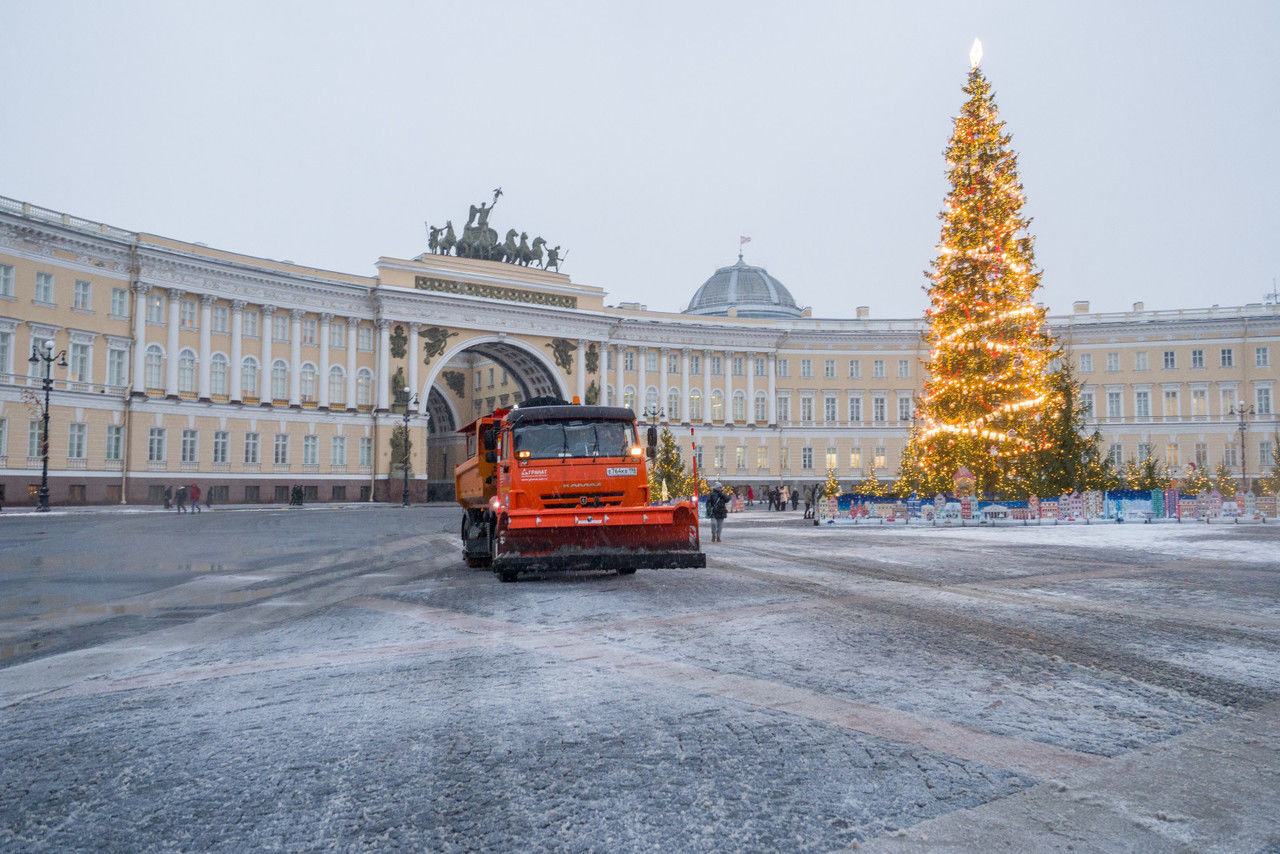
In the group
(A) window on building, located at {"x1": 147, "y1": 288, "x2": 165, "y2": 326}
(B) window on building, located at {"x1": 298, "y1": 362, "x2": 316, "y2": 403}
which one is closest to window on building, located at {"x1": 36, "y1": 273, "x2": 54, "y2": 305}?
(A) window on building, located at {"x1": 147, "y1": 288, "x2": 165, "y2": 326}

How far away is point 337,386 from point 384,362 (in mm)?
3488

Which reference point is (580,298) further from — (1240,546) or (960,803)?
(960,803)

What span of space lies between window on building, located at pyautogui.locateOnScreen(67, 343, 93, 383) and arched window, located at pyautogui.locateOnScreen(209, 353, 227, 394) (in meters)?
7.52

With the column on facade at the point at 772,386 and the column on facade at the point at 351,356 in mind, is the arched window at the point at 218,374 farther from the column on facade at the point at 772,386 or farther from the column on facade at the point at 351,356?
the column on facade at the point at 772,386

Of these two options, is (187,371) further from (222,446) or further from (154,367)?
(222,446)

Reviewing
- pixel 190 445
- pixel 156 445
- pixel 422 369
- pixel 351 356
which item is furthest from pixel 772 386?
pixel 156 445

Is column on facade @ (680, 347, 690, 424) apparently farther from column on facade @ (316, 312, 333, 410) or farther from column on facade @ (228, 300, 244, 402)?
column on facade @ (228, 300, 244, 402)

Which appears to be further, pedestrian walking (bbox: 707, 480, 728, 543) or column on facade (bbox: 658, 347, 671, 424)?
column on facade (bbox: 658, 347, 671, 424)

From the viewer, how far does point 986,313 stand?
31.8 metres

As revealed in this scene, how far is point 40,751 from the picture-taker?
5.00 metres

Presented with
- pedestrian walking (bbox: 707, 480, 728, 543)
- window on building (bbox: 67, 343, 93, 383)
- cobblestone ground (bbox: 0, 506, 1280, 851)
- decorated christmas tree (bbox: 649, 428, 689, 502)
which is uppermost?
window on building (bbox: 67, 343, 93, 383)

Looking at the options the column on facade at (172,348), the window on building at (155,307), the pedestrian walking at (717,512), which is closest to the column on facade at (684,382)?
the column on facade at (172,348)

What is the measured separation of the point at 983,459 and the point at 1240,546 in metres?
13.3

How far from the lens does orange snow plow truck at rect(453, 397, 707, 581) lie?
1287 cm
